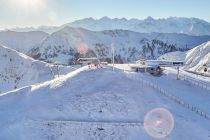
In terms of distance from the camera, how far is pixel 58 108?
58656 millimetres

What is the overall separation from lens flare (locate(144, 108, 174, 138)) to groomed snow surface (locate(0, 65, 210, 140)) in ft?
2.41

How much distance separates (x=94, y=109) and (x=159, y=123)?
11.3 metres

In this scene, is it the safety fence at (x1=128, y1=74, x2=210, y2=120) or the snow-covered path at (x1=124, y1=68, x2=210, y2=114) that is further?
the snow-covered path at (x1=124, y1=68, x2=210, y2=114)

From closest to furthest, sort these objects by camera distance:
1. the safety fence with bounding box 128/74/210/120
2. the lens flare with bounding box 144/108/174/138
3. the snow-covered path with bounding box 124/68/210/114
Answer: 1. the lens flare with bounding box 144/108/174/138
2. the safety fence with bounding box 128/74/210/120
3. the snow-covered path with bounding box 124/68/210/114

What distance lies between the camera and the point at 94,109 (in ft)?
190

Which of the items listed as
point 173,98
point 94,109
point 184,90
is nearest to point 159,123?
point 173,98

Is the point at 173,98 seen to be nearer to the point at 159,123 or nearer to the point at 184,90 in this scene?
the point at 184,90

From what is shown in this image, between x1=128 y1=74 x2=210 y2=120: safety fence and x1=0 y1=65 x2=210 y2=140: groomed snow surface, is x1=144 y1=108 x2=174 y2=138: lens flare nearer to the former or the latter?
x1=0 y1=65 x2=210 y2=140: groomed snow surface

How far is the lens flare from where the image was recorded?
53.0m

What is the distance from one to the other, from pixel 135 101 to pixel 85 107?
9.09m

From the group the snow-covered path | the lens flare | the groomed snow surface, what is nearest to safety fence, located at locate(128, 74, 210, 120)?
the groomed snow surface

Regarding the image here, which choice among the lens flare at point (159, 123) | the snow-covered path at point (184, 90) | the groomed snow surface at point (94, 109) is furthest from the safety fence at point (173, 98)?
the lens flare at point (159, 123)

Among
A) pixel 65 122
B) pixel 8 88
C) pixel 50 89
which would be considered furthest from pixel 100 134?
pixel 8 88

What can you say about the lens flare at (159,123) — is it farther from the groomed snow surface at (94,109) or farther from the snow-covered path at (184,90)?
the snow-covered path at (184,90)
